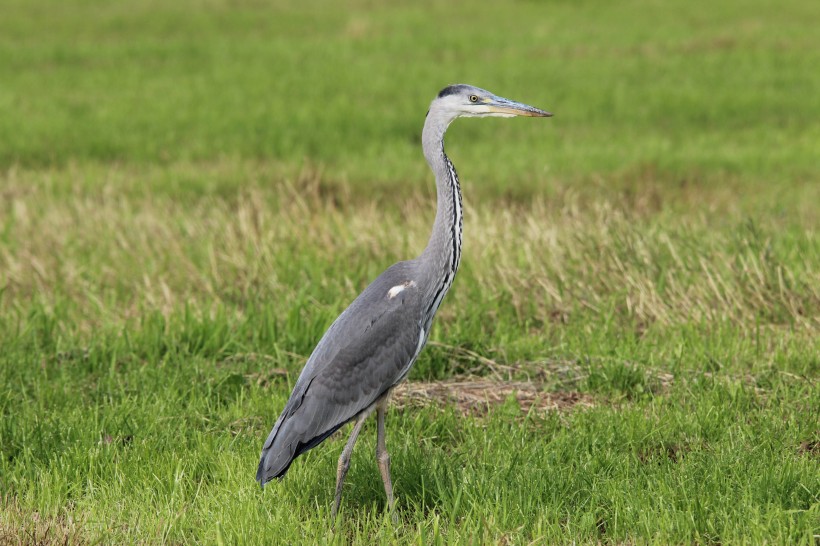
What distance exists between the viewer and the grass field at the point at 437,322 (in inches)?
155

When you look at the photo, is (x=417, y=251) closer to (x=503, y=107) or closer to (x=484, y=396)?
(x=484, y=396)

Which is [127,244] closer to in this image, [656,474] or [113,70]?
[656,474]

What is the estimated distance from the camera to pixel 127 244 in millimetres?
7953

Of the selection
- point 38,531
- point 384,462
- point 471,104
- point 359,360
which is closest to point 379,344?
point 359,360

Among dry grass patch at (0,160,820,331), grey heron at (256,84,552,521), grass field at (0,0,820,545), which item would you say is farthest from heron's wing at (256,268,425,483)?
dry grass patch at (0,160,820,331)

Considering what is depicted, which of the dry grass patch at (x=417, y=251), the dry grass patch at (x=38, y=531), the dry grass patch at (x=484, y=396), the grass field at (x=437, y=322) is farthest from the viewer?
the dry grass patch at (x=417, y=251)

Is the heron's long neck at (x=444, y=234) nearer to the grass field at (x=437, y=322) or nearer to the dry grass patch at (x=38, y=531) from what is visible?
the grass field at (x=437, y=322)

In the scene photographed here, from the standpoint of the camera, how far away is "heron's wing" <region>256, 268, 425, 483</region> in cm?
395

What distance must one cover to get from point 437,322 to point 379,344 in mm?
2245

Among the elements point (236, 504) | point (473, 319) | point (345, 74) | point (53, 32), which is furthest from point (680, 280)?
point (53, 32)

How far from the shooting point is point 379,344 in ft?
13.2

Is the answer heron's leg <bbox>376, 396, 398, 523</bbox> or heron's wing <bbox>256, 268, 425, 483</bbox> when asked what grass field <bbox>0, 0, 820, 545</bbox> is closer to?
heron's leg <bbox>376, 396, 398, 523</bbox>

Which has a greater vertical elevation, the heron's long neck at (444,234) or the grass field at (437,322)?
the heron's long neck at (444,234)

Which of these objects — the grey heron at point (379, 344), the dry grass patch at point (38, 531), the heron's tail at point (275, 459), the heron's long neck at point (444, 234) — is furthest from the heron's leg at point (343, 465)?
the dry grass patch at point (38, 531)
